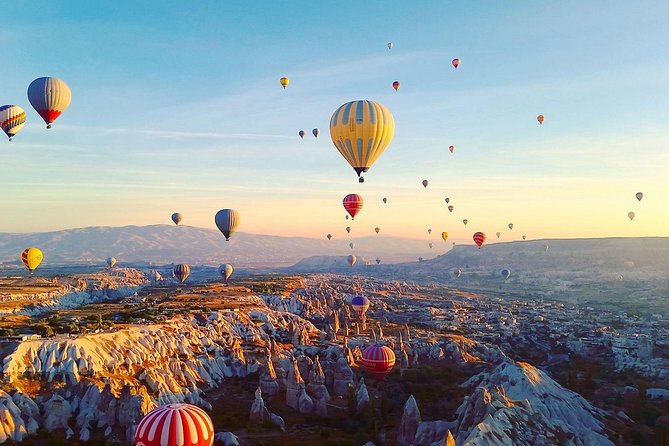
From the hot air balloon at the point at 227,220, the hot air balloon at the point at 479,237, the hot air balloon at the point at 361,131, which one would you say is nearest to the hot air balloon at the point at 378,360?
the hot air balloon at the point at 361,131

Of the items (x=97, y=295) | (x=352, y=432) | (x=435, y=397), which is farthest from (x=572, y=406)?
(x=97, y=295)

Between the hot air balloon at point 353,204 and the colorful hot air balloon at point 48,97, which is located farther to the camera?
the hot air balloon at point 353,204

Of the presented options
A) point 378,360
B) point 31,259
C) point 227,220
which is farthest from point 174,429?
point 31,259

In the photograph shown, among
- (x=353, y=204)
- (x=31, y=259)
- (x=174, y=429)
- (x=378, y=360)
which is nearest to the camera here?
(x=174, y=429)

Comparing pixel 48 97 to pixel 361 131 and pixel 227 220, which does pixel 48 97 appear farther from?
pixel 361 131

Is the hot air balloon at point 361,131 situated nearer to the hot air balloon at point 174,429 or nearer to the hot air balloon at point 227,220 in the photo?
the hot air balloon at point 174,429

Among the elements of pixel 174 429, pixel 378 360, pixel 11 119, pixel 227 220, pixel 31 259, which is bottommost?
pixel 378 360
